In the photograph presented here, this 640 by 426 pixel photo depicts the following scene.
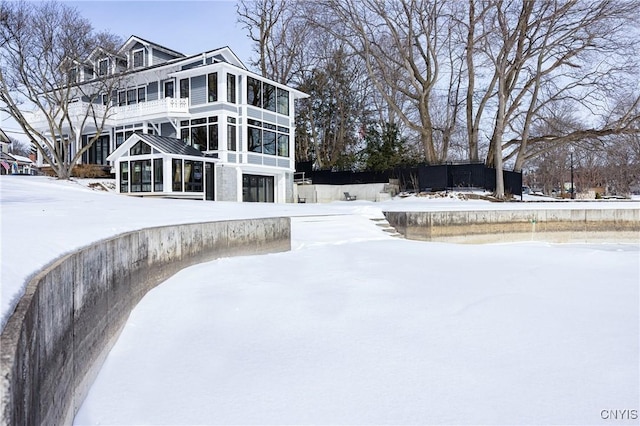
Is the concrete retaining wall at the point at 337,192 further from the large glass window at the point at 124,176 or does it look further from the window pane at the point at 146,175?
→ the large glass window at the point at 124,176

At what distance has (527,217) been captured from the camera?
46.4 feet

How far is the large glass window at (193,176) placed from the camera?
20.7 meters

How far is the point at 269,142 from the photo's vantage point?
2497 centimetres

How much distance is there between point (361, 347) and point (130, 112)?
2454 cm

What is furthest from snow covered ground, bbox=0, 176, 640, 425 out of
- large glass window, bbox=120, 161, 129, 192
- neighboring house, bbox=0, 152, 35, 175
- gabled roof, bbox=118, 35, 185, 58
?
neighboring house, bbox=0, 152, 35, 175

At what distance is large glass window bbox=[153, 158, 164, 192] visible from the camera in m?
20.0

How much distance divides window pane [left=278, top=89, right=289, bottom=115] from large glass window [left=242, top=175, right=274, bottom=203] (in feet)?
12.8

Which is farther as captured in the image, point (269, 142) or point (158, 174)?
point (269, 142)

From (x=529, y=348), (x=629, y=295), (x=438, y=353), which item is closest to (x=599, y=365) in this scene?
(x=529, y=348)

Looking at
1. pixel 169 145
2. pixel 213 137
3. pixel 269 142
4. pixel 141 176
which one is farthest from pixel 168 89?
pixel 141 176

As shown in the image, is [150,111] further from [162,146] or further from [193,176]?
[193,176]

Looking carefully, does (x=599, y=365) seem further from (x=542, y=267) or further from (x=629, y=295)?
(x=542, y=267)

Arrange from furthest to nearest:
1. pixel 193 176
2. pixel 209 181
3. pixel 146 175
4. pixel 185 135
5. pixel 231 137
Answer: pixel 185 135
pixel 231 137
pixel 209 181
pixel 193 176
pixel 146 175

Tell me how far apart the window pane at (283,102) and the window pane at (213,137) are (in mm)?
4536
